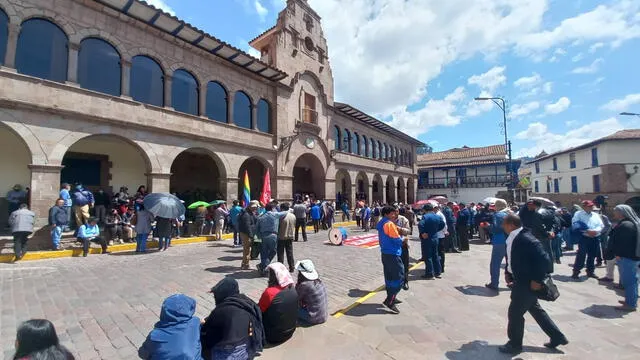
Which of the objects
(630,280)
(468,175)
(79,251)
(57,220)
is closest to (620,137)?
(468,175)

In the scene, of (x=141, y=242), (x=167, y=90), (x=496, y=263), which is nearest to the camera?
(x=496, y=263)

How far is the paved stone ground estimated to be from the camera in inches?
145

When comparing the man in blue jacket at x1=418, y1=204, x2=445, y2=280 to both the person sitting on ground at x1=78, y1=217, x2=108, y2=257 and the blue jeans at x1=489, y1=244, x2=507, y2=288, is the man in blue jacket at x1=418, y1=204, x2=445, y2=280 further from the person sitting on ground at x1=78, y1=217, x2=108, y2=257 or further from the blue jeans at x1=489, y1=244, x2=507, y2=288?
the person sitting on ground at x1=78, y1=217, x2=108, y2=257

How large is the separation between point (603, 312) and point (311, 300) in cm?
507

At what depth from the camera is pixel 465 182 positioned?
38.5 metres

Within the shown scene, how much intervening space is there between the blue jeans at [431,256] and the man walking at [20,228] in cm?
1100

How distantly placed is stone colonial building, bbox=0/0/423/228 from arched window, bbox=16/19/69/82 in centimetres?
3

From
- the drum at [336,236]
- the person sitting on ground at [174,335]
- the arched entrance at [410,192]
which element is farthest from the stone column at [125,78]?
the arched entrance at [410,192]

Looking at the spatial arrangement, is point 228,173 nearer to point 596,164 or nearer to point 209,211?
point 209,211

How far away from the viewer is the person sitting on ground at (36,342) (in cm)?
202

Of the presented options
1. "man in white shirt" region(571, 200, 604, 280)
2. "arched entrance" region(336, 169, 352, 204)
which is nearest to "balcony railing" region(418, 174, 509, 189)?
"arched entrance" region(336, 169, 352, 204)

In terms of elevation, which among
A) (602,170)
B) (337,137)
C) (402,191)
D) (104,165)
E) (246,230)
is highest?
(337,137)

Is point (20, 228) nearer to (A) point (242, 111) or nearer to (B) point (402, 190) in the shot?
(A) point (242, 111)

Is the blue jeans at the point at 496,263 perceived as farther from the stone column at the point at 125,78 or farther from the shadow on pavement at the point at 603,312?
the stone column at the point at 125,78
